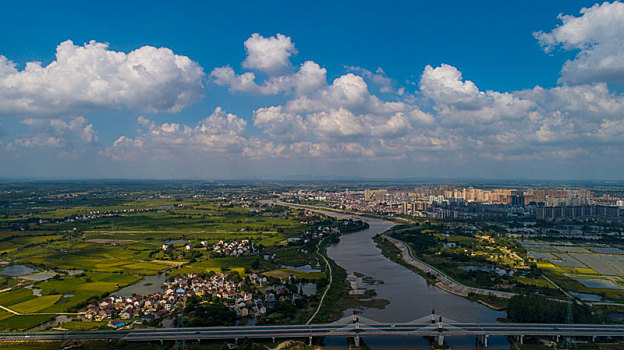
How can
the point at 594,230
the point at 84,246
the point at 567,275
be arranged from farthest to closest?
the point at 594,230 → the point at 84,246 → the point at 567,275

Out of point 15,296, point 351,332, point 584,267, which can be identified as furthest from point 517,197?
point 15,296

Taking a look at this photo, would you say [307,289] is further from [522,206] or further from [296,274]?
[522,206]

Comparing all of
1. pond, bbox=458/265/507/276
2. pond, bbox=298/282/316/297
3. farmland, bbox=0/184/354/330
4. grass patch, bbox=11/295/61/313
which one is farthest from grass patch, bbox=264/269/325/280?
grass patch, bbox=11/295/61/313

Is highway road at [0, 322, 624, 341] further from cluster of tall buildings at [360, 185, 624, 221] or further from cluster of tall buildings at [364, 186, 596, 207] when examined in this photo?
cluster of tall buildings at [364, 186, 596, 207]

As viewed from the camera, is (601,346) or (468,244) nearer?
(601,346)

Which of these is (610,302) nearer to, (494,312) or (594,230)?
(494,312)

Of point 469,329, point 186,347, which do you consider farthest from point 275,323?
point 469,329
